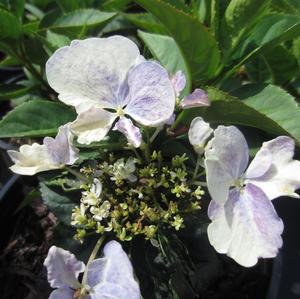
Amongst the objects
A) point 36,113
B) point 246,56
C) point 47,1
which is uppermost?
point 246,56

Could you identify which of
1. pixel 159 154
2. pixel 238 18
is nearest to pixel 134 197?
pixel 159 154

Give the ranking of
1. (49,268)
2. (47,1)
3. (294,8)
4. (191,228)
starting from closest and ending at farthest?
1. (49,268)
2. (191,228)
3. (294,8)
4. (47,1)

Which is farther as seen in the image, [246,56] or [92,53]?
[246,56]

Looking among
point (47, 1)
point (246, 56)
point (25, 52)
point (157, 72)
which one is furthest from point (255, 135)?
point (47, 1)

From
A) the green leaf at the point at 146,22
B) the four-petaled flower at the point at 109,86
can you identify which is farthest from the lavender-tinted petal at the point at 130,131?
the green leaf at the point at 146,22

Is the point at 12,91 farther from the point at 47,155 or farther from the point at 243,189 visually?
the point at 243,189

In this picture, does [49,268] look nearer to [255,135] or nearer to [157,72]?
[157,72]
